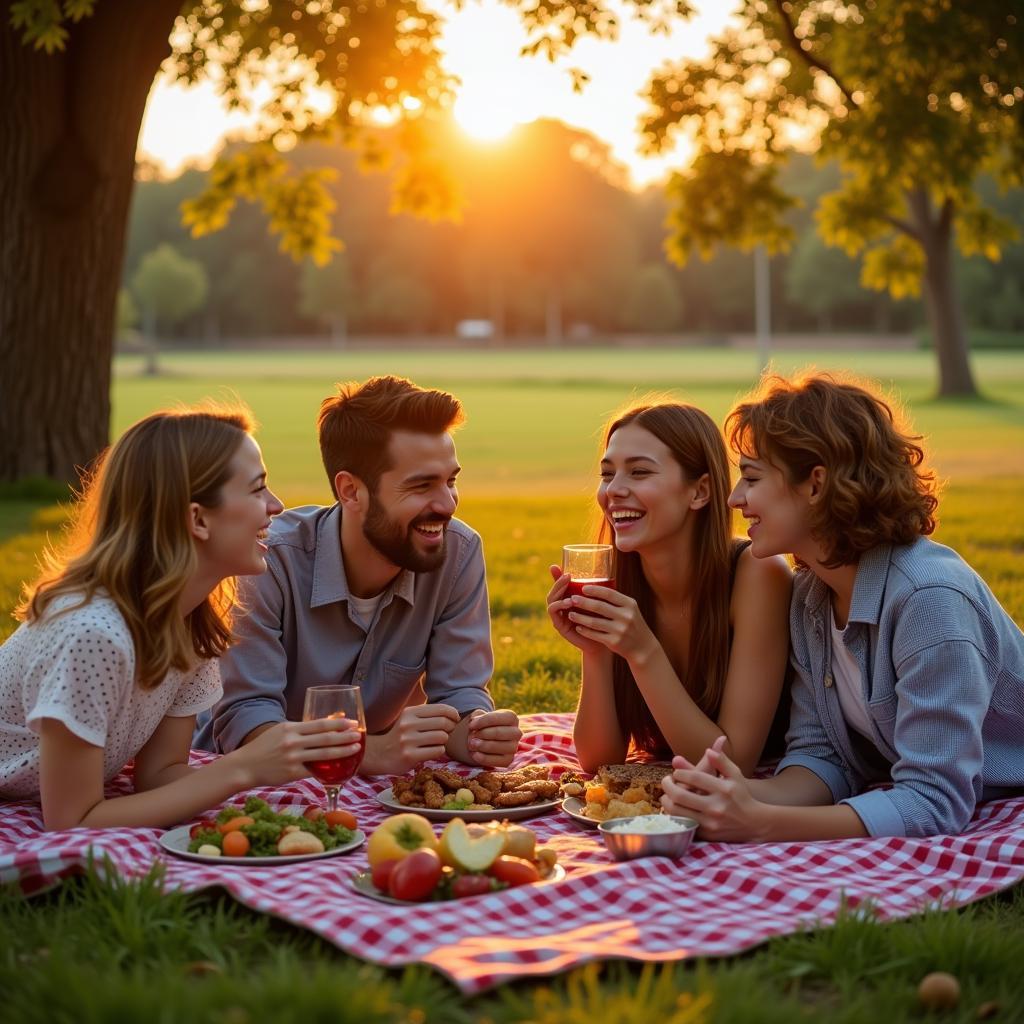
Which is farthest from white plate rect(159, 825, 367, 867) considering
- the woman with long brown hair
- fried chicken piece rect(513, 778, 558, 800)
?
the woman with long brown hair

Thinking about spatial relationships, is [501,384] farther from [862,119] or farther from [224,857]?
[224,857]

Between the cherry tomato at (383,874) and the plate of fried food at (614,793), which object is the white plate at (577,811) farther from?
the cherry tomato at (383,874)

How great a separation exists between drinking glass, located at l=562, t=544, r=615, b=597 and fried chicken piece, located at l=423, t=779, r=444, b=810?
0.69 meters

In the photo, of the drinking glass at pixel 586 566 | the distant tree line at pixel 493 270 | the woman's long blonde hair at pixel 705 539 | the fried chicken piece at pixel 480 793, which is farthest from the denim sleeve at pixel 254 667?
the distant tree line at pixel 493 270

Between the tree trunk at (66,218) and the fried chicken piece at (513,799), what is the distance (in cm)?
915

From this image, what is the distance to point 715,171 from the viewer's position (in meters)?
17.4

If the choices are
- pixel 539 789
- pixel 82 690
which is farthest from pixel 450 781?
pixel 82 690

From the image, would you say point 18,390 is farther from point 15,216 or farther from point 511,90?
point 511,90

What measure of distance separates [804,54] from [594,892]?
512 inches

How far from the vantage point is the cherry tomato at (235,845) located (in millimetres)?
3719

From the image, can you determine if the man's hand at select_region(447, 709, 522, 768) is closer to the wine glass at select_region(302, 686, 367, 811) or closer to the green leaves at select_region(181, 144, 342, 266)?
the wine glass at select_region(302, 686, 367, 811)

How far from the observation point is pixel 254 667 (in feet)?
15.7

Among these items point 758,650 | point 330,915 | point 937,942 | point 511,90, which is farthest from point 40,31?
point 937,942

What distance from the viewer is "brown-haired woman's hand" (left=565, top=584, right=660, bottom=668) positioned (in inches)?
166
